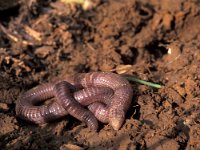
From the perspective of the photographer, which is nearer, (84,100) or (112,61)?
(84,100)

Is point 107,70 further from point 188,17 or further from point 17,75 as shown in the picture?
point 188,17

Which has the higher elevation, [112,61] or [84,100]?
[112,61]

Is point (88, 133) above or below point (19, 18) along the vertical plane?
below

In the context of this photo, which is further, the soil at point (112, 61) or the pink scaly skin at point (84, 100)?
the pink scaly skin at point (84, 100)

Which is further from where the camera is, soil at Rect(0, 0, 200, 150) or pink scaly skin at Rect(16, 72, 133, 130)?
pink scaly skin at Rect(16, 72, 133, 130)

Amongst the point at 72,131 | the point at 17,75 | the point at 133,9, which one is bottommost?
the point at 72,131

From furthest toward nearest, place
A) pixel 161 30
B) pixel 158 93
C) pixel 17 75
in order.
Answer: pixel 161 30 < pixel 17 75 < pixel 158 93

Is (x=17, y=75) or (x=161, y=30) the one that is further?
(x=161, y=30)

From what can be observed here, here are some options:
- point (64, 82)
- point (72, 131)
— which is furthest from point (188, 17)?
point (72, 131)
